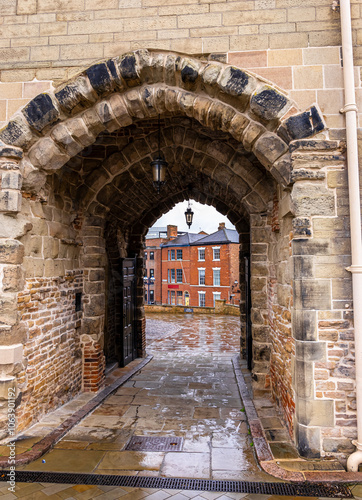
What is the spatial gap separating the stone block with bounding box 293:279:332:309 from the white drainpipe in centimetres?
26

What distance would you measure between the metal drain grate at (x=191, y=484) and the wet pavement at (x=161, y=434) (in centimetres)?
7

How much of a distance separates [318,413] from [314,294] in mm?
1215

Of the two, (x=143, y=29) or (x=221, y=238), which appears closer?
(x=143, y=29)

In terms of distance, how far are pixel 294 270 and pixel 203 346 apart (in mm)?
6776

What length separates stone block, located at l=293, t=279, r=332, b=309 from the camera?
383 cm

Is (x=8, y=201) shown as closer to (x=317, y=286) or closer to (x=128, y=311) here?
(x=317, y=286)

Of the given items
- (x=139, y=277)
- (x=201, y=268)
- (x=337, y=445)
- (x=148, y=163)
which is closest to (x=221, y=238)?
(x=201, y=268)

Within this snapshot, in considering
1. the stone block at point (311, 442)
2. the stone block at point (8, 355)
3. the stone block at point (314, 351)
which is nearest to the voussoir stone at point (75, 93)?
the stone block at point (8, 355)

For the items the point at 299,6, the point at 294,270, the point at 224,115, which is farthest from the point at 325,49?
the point at 294,270

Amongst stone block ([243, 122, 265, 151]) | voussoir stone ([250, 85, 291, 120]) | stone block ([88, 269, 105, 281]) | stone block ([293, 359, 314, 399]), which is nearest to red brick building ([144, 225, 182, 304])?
stone block ([88, 269, 105, 281])

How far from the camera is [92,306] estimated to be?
616cm

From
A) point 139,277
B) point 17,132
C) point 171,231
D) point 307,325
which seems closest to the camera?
point 307,325

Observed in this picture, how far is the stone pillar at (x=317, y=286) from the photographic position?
3.76 m

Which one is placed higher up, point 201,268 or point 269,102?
point 269,102
